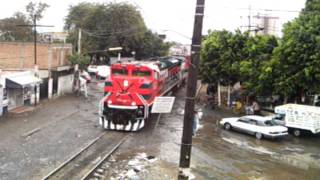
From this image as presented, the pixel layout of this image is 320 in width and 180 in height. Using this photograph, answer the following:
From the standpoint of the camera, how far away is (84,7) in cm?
7100

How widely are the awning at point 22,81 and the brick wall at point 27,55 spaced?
5311mm

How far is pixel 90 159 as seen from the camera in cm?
1886

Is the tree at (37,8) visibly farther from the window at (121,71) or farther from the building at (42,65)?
the window at (121,71)


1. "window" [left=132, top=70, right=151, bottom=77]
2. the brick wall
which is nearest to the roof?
the brick wall

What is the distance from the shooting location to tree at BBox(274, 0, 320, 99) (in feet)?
86.6

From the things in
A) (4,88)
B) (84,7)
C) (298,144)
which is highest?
(84,7)

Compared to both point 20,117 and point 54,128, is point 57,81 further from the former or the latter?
point 54,128

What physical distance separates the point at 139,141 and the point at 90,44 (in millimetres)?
42161

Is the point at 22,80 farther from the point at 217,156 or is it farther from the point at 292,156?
the point at 292,156

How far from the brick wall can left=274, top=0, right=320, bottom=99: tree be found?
20929mm

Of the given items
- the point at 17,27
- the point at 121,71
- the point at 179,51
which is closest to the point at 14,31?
the point at 17,27

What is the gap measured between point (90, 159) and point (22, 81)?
15.5m

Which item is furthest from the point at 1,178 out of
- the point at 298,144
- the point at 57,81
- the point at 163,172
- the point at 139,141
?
the point at 57,81

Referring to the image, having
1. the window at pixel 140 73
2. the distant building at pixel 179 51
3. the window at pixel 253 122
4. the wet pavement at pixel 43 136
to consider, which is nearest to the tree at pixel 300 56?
the window at pixel 253 122
